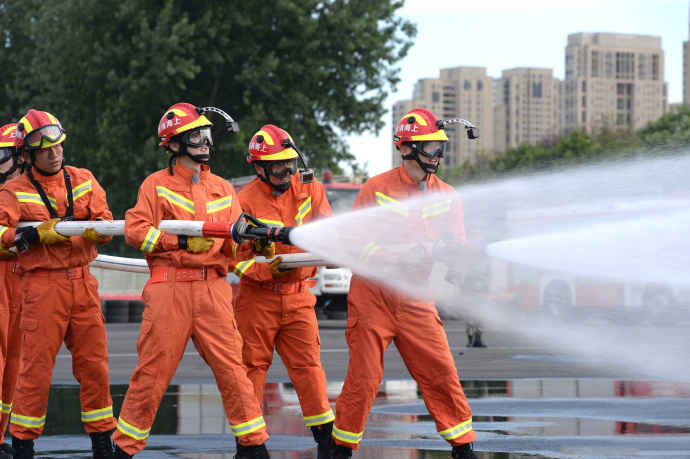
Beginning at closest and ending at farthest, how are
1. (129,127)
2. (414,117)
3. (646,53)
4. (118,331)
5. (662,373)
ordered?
1. (662,373)
2. (414,117)
3. (118,331)
4. (129,127)
5. (646,53)

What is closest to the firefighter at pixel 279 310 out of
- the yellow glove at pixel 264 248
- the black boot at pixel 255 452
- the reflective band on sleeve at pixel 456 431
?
the yellow glove at pixel 264 248

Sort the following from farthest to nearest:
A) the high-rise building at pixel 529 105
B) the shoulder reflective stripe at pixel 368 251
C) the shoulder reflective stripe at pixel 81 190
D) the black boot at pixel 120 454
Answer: the high-rise building at pixel 529 105 < the shoulder reflective stripe at pixel 81 190 < the shoulder reflective stripe at pixel 368 251 < the black boot at pixel 120 454

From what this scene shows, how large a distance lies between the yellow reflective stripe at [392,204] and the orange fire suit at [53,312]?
174 centimetres

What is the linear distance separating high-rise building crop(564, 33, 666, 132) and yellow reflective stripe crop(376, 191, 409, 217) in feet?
499

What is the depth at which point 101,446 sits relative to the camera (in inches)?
256

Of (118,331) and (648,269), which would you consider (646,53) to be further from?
(648,269)

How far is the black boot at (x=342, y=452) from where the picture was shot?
6.05m

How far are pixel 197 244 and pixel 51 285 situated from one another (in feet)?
3.40

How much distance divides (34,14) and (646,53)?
5464 inches

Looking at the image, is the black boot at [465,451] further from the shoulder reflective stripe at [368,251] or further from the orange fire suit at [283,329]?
the shoulder reflective stripe at [368,251]

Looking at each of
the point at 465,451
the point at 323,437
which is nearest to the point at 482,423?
the point at 323,437

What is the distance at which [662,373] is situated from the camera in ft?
18.0

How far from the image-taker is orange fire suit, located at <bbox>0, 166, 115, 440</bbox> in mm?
6312

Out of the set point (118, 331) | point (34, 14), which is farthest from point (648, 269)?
point (34, 14)
